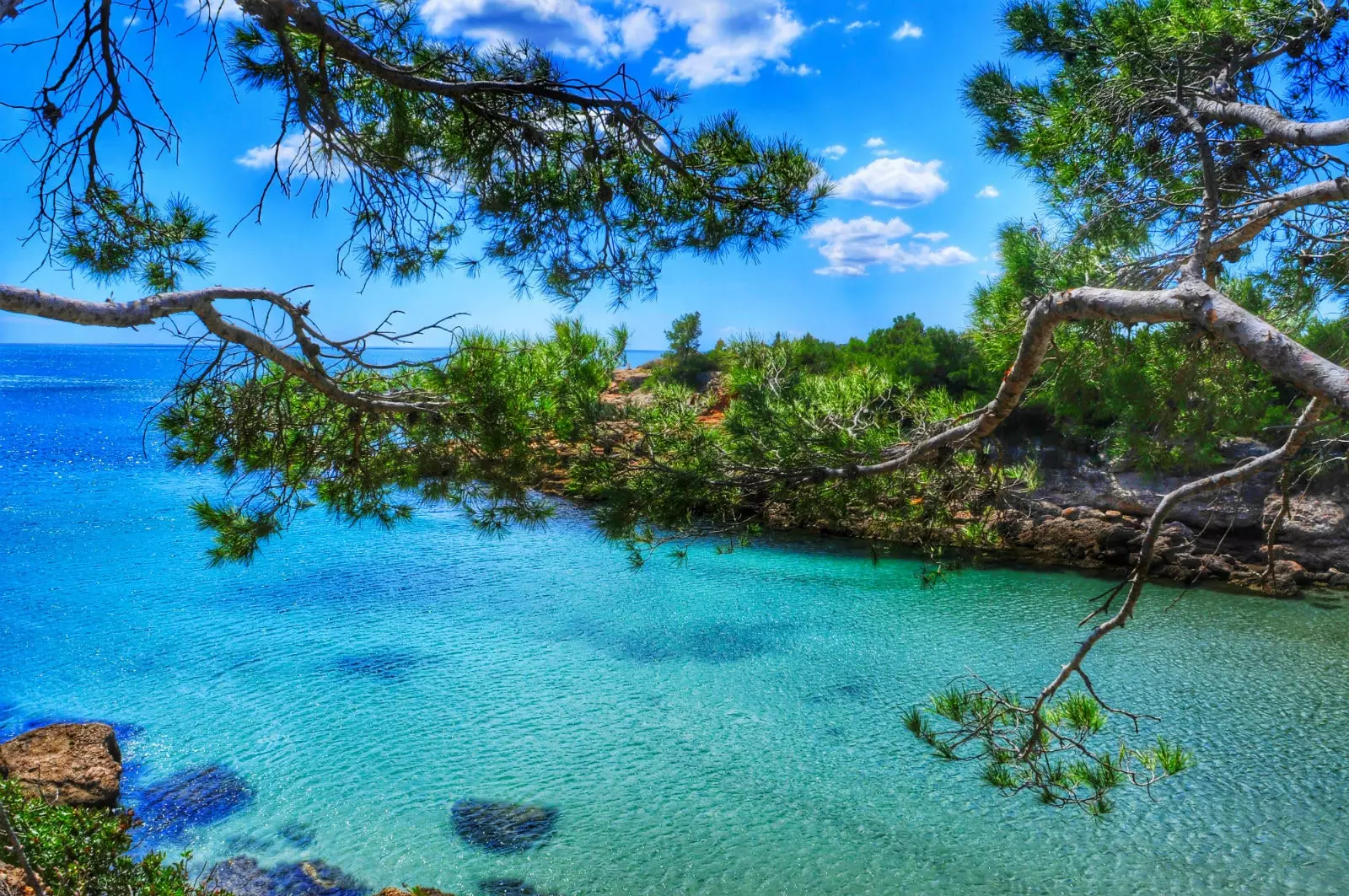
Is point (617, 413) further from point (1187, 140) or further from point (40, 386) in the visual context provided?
point (40, 386)

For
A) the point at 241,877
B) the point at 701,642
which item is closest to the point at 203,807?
the point at 241,877

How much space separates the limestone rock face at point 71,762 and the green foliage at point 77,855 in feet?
6.01

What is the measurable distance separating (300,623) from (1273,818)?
787 cm

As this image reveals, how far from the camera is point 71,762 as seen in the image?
4.73 m

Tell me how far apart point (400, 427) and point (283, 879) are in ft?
7.56

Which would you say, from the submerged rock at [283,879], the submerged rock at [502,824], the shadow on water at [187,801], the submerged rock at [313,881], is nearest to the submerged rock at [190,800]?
the shadow on water at [187,801]

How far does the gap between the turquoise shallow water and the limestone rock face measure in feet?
1.46

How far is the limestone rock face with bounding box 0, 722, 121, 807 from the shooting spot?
14.6ft

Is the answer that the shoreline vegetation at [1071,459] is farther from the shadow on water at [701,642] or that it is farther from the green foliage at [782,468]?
the shadow on water at [701,642]

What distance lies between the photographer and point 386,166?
3750 mm

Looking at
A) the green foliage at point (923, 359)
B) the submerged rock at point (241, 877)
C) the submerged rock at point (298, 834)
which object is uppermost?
the green foliage at point (923, 359)

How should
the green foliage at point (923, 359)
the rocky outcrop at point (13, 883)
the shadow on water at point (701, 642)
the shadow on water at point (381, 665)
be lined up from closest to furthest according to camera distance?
the rocky outcrop at point (13, 883) → the shadow on water at point (381, 665) → the shadow on water at point (701, 642) → the green foliage at point (923, 359)

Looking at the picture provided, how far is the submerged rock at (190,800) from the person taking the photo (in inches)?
182

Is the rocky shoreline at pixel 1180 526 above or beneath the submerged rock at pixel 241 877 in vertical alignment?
above
